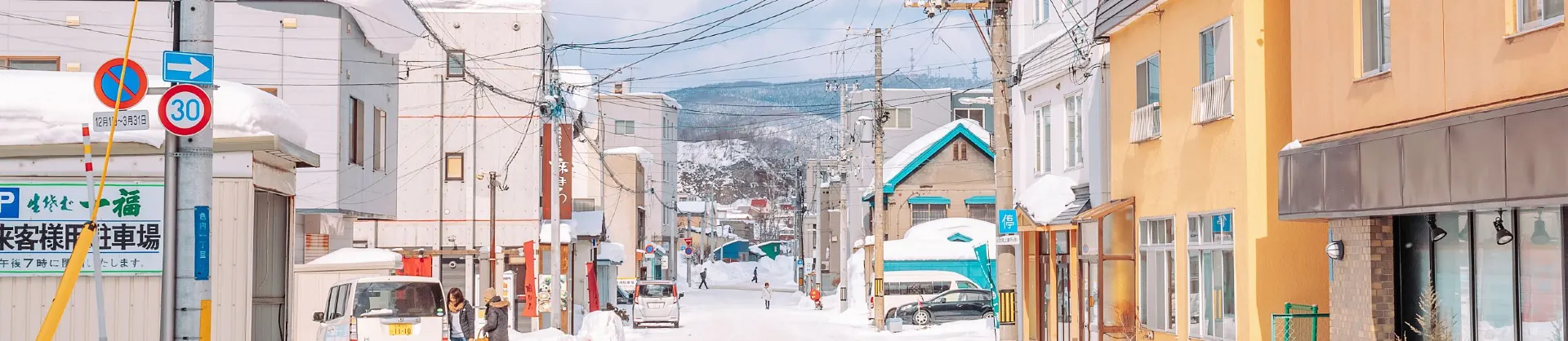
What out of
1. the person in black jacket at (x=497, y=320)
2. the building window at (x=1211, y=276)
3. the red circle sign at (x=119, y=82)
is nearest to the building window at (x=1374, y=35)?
the building window at (x=1211, y=276)

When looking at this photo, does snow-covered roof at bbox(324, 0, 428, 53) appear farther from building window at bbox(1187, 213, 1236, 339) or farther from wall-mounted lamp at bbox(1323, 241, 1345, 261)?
wall-mounted lamp at bbox(1323, 241, 1345, 261)

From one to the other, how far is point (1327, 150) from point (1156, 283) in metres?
6.66

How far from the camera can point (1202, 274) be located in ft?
56.8

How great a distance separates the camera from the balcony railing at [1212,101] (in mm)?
16188

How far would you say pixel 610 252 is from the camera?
2111 inches

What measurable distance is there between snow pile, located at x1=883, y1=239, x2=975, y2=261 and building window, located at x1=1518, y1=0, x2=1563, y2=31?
36.7 metres

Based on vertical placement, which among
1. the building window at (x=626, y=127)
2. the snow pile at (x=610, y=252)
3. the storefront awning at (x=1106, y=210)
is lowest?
the snow pile at (x=610, y=252)

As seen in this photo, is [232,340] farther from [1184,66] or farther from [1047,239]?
[1047,239]

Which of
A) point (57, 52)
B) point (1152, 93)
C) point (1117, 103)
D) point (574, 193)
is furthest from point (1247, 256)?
point (574, 193)

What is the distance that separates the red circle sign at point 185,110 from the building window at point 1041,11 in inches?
737

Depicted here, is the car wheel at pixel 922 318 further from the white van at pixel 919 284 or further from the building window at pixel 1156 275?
the building window at pixel 1156 275

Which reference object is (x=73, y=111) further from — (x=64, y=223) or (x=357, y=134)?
(x=357, y=134)

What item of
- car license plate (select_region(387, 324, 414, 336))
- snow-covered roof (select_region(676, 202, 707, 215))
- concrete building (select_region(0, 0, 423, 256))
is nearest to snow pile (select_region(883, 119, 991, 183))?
concrete building (select_region(0, 0, 423, 256))

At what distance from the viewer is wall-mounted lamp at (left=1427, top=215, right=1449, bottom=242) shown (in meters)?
11.9
